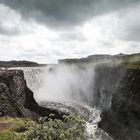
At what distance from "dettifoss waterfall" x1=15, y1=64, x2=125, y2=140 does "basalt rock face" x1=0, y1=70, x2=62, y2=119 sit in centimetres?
497

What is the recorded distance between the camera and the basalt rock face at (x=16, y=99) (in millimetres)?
71750

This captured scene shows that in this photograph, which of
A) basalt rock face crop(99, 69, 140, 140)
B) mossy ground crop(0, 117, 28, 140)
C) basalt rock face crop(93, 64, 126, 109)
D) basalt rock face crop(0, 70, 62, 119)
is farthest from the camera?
basalt rock face crop(93, 64, 126, 109)

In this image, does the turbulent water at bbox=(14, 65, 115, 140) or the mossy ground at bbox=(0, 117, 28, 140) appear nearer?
the mossy ground at bbox=(0, 117, 28, 140)

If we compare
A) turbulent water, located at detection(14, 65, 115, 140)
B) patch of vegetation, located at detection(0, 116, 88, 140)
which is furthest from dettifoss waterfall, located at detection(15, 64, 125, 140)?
patch of vegetation, located at detection(0, 116, 88, 140)

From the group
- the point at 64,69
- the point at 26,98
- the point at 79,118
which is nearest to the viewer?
the point at 79,118

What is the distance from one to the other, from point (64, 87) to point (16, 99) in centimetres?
4923

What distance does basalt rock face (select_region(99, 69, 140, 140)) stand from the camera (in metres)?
71.1

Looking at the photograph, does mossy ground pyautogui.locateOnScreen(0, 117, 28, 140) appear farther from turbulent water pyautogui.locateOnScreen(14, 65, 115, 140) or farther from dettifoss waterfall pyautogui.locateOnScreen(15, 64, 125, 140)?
turbulent water pyautogui.locateOnScreen(14, 65, 115, 140)

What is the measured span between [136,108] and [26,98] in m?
28.4

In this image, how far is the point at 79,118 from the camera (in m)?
26.0

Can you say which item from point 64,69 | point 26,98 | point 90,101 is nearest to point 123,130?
point 26,98

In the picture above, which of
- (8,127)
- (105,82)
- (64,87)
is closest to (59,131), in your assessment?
(8,127)

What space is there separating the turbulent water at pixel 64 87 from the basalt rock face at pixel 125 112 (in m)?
5.36

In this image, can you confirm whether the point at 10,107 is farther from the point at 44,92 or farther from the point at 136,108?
the point at 44,92
